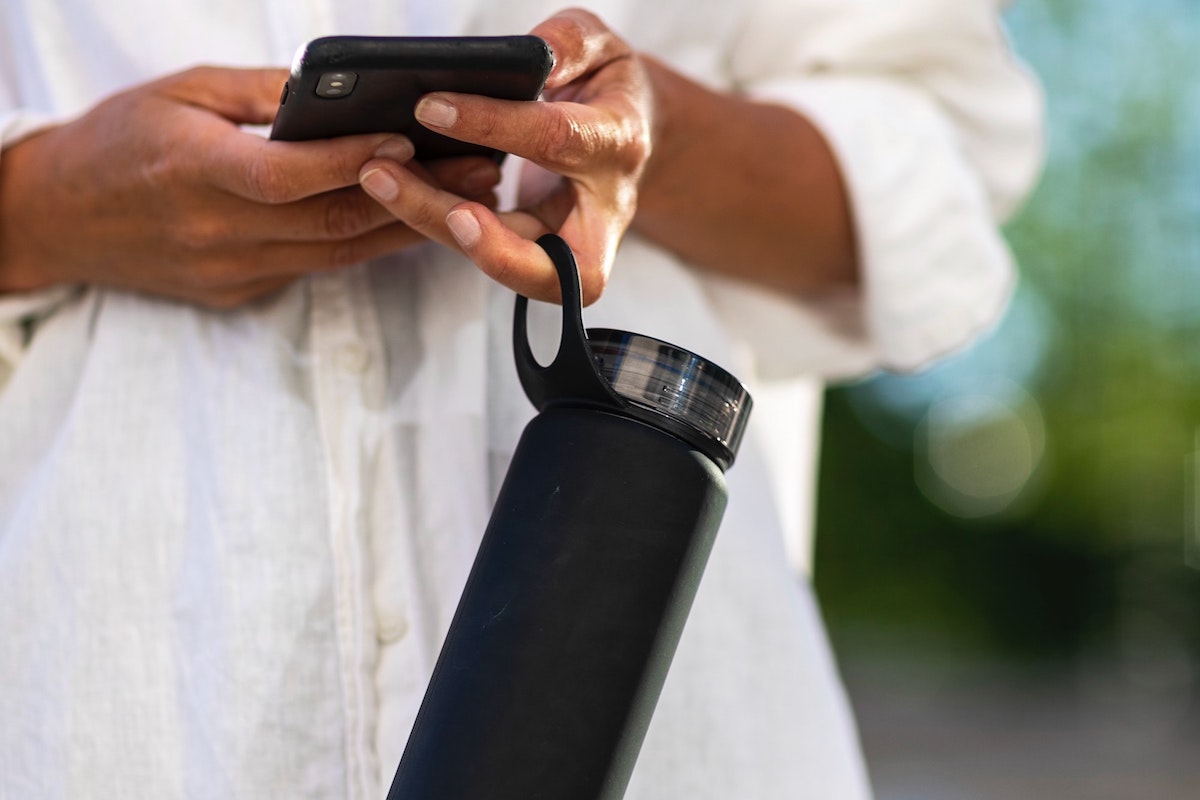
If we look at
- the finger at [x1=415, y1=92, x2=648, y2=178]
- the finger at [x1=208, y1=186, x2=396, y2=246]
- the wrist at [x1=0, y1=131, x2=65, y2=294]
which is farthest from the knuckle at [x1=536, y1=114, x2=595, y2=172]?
the wrist at [x1=0, y1=131, x2=65, y2=294]

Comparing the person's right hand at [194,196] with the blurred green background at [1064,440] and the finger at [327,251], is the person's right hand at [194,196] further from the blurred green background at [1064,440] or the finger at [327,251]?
the blurred green background at [1064,440]

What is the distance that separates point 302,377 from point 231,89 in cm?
18

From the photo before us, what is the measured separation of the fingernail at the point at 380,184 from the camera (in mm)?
617

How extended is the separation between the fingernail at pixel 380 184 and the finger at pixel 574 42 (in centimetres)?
9

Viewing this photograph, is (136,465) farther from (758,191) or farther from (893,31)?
(893,31)

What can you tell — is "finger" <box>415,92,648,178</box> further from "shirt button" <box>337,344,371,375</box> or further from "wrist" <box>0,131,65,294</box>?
"wrist" <box>0,131,65,294</box>

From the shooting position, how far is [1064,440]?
13.0 m

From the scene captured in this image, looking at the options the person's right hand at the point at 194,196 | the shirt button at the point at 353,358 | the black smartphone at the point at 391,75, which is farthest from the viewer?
the shirt button at the point at 353,358

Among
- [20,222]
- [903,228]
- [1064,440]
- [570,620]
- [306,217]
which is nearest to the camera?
[570,620]

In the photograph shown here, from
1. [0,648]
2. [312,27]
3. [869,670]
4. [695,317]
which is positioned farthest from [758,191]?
[869,670]

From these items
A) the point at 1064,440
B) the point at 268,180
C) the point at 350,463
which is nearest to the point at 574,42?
the point at 268,180

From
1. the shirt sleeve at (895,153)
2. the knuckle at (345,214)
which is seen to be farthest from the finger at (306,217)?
the shirt sleeve at (895,153)

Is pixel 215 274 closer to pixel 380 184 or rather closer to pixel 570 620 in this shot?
pixel 380 184

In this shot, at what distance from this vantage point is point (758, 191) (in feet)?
3.10
